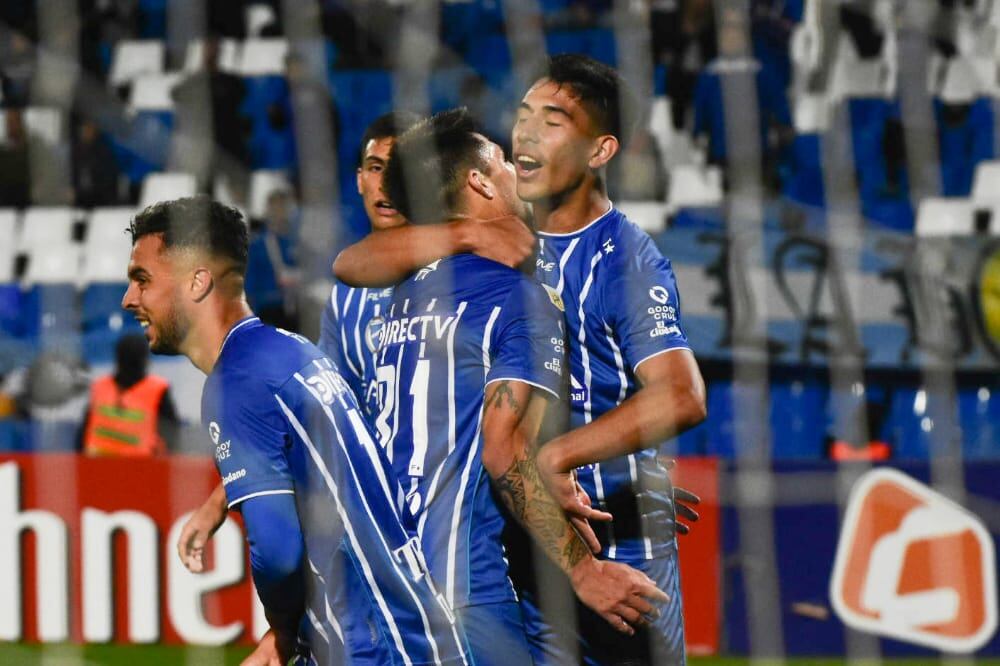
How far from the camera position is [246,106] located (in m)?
9.26

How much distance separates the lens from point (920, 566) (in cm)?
573

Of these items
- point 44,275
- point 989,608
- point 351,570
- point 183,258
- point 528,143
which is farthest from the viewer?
point 44,275

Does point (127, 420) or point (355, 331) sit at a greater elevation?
point (355, 331)

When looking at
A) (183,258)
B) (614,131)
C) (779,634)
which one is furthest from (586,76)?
(779,634)

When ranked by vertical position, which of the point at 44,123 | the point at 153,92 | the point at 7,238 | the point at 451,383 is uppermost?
the point at 153,92

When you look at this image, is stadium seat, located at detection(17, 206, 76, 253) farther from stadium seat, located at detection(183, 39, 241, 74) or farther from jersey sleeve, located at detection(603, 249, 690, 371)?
jersey sleeve, located at detection(603, 249, 690, 371)

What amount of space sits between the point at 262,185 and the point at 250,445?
252 inches

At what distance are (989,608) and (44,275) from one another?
520 cm

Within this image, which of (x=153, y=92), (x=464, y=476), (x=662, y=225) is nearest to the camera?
(x=464, y=476)

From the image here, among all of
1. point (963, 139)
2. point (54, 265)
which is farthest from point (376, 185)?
point (963, 139)

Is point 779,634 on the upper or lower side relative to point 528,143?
lower

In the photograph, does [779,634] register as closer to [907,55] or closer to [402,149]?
[402,149]

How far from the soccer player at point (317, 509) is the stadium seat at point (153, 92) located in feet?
23.6

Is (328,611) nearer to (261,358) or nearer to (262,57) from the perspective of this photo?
(261,358)
